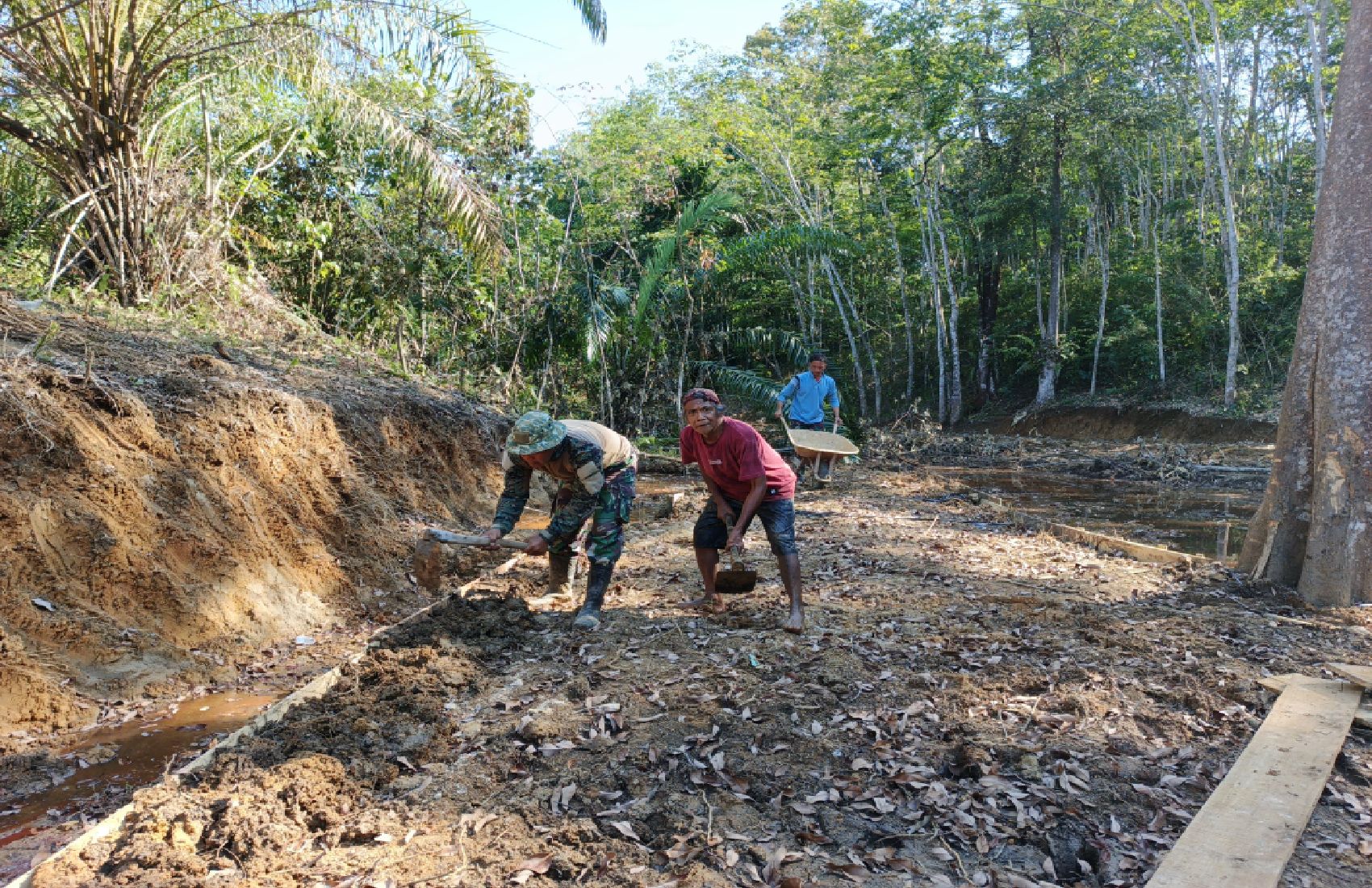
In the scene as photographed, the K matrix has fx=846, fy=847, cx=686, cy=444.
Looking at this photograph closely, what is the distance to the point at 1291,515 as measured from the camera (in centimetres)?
629

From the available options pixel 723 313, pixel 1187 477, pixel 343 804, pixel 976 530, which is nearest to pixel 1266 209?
pixel 1187 477

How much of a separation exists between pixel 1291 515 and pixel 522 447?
5633 millimetres

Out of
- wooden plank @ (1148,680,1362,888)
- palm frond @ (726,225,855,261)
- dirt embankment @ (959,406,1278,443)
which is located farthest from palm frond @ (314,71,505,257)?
dirt embankment @ (959,406,1278,443)

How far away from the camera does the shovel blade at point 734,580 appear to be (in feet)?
20.3

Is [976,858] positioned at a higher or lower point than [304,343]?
lower

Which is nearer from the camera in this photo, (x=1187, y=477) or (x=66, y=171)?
(x=66, y=171)

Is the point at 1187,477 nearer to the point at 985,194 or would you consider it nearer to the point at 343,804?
the point at 985,194

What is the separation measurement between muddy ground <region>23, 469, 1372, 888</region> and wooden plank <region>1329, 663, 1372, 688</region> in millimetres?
288

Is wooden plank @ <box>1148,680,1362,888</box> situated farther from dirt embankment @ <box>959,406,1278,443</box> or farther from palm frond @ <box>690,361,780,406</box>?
dirt embankment @ <box>959,406,1278,443</box>

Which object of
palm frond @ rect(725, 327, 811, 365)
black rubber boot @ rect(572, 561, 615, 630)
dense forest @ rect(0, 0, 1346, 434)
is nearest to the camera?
black rubber boot @ rect(572, 561, 615, 630)

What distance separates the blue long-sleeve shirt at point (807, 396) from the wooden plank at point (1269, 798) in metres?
7.42

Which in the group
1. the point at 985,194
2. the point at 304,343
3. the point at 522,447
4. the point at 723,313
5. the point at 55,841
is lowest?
the point at 55,841

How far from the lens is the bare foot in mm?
5867

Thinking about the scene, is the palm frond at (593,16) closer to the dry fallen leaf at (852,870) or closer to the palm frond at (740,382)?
the palm frond at (740,382)
